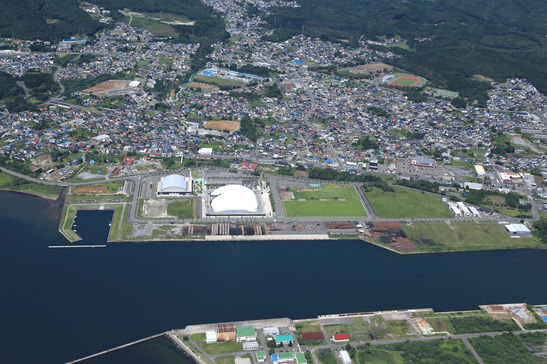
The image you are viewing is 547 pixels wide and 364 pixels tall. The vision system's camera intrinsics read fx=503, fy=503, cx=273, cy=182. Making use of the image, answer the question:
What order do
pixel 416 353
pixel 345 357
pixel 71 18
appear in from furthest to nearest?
pixel 71 18
pixel 416 353
pixel 345 357

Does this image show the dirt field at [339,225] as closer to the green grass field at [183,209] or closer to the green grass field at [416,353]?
the green grass field at [183,209]

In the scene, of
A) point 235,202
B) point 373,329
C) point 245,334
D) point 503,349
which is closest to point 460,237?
point 503,349

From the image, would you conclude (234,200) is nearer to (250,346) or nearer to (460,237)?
(250,346)

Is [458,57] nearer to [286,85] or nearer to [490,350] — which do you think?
[286,85]

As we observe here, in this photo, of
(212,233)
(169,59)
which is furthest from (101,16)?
(212,233)

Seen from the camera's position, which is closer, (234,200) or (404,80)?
(234,200)
